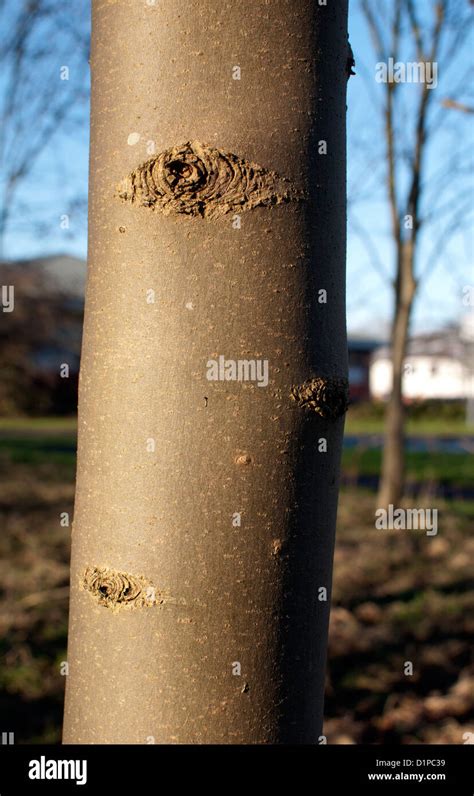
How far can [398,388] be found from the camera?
664 centimetres

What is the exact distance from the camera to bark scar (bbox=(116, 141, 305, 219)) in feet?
2.78

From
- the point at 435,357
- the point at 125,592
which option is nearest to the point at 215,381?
the point at 125,592

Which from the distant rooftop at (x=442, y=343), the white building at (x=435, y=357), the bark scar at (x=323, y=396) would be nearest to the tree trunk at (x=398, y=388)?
the white building at (x=435, y=357)

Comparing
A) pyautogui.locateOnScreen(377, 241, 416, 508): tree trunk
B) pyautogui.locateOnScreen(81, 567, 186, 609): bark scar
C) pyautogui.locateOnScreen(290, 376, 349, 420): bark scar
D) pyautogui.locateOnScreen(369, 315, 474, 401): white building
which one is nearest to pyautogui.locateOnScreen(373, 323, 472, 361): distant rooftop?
pyautogui.locateOnScreen(369, 315, 474, 401): white building

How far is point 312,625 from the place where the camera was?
0.90 meters

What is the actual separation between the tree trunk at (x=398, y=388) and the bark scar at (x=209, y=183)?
587 cm

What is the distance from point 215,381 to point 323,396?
0.45ft

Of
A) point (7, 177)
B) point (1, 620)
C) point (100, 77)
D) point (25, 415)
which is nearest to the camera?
point (100, 77)

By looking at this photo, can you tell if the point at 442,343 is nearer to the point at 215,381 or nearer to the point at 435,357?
the point at 435,357

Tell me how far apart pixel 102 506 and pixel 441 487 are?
8.79 metres

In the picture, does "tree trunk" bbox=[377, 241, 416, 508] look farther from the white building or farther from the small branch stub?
the small branch stub

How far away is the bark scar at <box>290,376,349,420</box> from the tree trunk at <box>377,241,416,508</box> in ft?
19.0

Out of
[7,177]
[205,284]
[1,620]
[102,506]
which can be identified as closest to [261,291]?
[205,284]

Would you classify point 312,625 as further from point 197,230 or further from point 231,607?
point 197,230
